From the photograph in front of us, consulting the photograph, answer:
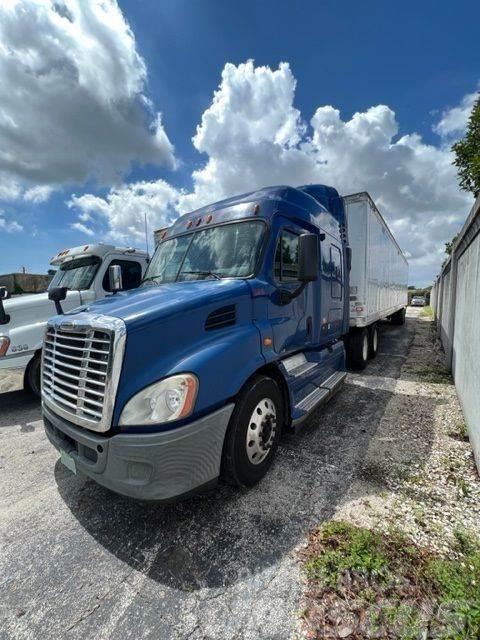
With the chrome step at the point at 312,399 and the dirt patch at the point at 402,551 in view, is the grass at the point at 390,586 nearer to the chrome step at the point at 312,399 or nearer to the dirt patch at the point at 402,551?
the dirt patch at the point at 402,551

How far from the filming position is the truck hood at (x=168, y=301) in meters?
2.34

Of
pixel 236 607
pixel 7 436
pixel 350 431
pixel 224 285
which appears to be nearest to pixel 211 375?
pixel 224 285

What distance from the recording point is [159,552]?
2.28 metres

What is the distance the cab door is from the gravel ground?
1.30m

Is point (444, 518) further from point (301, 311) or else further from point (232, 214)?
point (232, 214)

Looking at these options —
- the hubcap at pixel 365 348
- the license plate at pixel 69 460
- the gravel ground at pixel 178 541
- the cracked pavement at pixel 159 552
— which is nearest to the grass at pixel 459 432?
the gravel ground at pixel 178 541

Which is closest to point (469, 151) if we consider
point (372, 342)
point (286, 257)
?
point (372, 342)

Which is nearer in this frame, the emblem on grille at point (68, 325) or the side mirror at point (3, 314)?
the emblem on grille at point (68, 325)

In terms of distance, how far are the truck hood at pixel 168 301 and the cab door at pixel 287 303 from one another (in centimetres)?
52

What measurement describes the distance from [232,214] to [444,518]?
3433mm

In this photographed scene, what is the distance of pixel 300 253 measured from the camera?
3.20 metres

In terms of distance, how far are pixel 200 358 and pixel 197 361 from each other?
39 millimetres

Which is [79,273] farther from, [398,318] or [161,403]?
[398,318]

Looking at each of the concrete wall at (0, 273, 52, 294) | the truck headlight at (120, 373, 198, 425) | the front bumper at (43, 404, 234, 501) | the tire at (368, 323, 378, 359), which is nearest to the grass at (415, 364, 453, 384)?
the tire at (368, 323, 378, 359)
